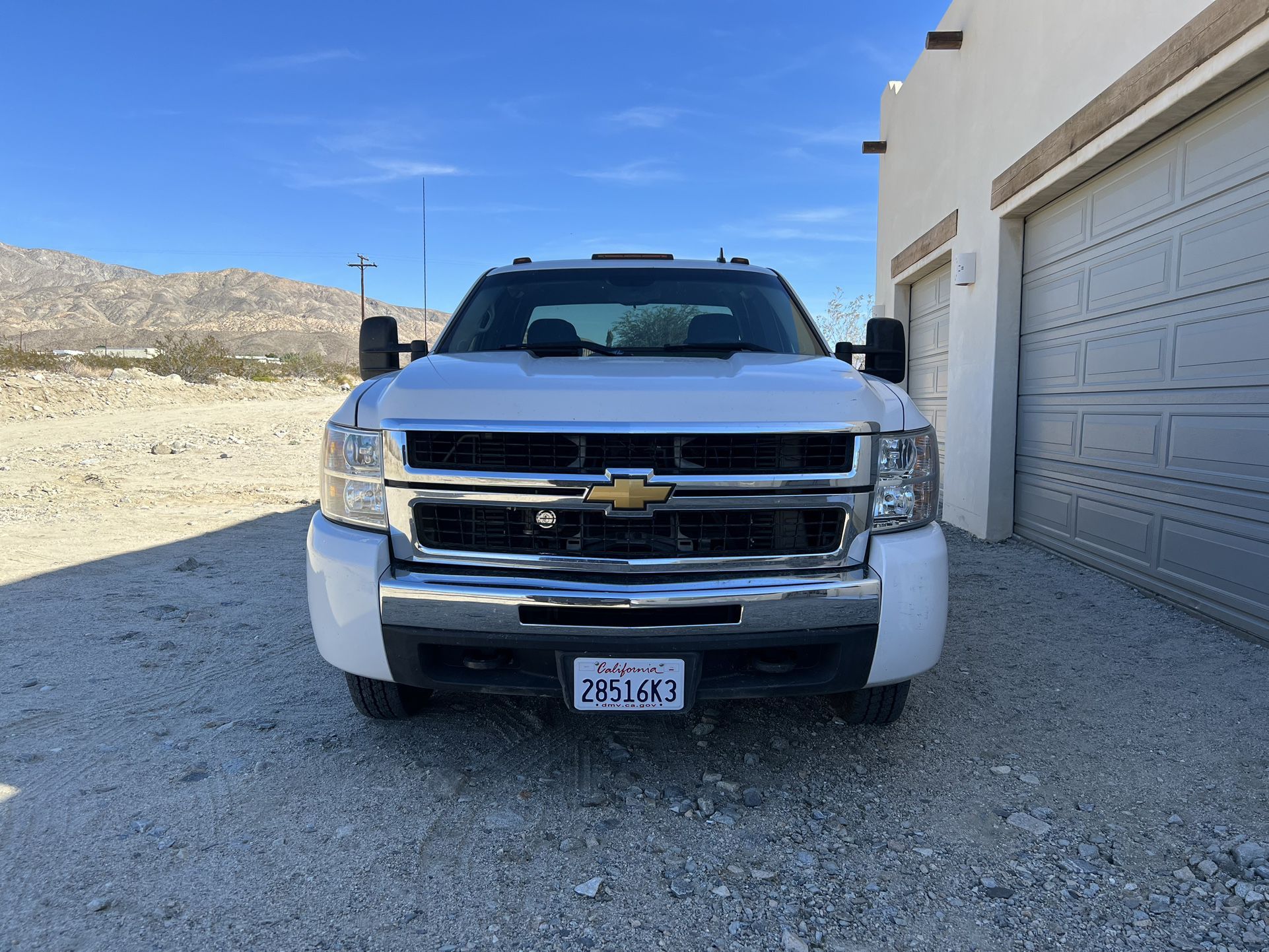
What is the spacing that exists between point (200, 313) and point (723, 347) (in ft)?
361

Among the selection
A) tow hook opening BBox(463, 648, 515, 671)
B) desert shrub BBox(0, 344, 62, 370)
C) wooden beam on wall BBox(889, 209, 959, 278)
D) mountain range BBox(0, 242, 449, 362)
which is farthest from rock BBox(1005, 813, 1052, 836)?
mountain range BBox(0, 242, 449, 362)

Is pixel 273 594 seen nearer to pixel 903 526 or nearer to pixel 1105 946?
pixel 903 526

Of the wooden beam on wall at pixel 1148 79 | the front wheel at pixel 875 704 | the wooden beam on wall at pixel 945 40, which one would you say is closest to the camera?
the front wheel at pixel 875 704

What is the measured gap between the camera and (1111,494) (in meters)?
5.33

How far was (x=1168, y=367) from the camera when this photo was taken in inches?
186

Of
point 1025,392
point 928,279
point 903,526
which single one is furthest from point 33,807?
point 928,279

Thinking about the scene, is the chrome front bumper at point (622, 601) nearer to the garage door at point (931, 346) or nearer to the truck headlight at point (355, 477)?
the truck headlight at point (355, 477)

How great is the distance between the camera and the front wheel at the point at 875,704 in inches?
112

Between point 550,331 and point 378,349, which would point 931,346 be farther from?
point 378,349

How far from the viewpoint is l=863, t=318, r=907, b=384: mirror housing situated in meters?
3.59

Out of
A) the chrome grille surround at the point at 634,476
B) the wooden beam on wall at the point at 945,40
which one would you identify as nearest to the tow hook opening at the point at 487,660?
the chrome grille surround at the point at 634,476

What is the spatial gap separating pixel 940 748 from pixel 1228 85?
12.2 feet

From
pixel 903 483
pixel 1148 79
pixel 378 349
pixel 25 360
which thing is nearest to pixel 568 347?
pixel 378 349

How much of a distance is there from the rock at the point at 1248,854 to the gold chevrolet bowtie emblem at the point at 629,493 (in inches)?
74.5
